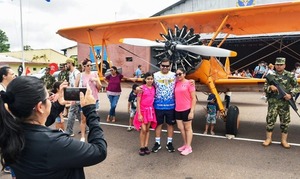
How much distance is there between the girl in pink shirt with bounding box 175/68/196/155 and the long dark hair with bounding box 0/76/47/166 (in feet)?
11.1

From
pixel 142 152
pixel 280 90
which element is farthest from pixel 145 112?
pixel 280 90

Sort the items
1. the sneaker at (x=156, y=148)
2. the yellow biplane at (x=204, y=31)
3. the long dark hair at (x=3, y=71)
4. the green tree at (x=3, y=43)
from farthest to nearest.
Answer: the green tree at (x=3, y=43), the yellow biplane at (x=204, y=31), the sneaker at (x=156, y=148), the long dark hair at (x=3, y=71)

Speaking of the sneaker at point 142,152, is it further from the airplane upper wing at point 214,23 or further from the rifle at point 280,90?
the airplane upper wing at point 214,23

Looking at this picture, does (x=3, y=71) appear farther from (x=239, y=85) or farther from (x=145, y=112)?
(x=239, y=85)

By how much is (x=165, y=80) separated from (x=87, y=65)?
1667 mm

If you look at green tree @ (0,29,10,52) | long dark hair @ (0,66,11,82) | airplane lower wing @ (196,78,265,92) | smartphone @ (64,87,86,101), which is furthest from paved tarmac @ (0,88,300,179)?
green tree @ (0,29,10,52)

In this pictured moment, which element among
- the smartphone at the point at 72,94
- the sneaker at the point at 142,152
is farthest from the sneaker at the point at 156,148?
the smartphone at the point at 72,94

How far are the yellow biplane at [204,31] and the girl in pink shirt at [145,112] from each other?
859 millimetres

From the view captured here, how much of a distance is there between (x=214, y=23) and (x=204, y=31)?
23.9 inches

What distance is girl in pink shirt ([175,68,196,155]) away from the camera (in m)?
4.54

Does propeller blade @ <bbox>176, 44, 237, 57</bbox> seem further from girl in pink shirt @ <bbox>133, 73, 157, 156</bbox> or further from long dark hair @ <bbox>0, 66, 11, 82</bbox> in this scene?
long dark hair @ <bbox>0, 66, 11, 82</bbox>

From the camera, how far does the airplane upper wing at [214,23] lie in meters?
5.81

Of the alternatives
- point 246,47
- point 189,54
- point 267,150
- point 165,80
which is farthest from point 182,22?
point 246,47

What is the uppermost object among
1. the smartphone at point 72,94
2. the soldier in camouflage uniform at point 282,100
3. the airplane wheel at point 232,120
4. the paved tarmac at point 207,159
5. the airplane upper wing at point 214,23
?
the airplane upper wing at point 214,23
